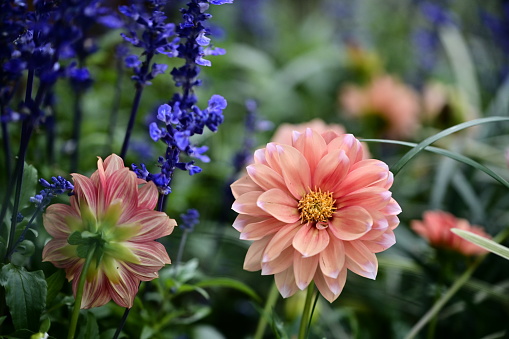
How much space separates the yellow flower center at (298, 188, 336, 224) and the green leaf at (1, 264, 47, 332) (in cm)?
23

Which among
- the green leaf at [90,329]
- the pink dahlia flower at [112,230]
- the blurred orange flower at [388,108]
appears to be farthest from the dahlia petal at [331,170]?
the blurred orange flower at [388,108]

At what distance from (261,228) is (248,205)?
2 cm

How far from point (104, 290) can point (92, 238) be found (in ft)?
0.19

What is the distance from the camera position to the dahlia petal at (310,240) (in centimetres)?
43

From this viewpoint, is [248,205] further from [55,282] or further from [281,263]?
[55,282]

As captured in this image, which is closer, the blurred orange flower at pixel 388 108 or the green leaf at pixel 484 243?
the green leaf at pixel 484 243

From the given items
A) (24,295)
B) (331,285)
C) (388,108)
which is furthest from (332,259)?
(388,108)

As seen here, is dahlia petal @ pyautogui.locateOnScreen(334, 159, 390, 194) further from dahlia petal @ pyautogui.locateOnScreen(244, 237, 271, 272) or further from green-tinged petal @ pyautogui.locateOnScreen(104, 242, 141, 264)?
green-tinged petal @ pyautogui.locateOnScreen(104, 242, 141, 264)

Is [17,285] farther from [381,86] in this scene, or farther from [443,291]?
[381,86]

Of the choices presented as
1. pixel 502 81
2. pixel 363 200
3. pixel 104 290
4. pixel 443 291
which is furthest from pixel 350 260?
pixel 502 81

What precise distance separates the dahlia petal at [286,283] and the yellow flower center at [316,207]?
5 centimetres

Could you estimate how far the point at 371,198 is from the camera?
1.47ft

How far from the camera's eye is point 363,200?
45 cm

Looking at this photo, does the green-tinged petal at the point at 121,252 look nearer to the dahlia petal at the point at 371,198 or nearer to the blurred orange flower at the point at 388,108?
the dahlia petal at the point at 371,198
